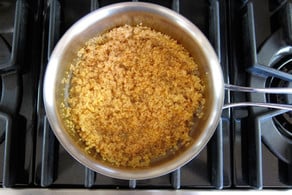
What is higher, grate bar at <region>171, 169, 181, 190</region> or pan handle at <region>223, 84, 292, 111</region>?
pan handle at <region>223, 84, 292, 111</region>

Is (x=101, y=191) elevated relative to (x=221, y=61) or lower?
lower

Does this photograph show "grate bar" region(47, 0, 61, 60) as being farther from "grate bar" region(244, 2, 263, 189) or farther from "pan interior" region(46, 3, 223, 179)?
"grate bar" region(244, 2, 263, 189)

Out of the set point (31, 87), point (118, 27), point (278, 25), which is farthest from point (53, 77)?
point (278, 25)

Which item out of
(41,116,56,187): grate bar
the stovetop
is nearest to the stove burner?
the stovetop

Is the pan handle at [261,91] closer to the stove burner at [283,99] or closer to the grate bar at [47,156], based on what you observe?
the stove burner at [283,99]

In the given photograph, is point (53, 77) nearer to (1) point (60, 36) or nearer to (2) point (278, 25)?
(1) point (60, 36)

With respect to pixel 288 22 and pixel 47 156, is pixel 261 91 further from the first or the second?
pixel 47 156

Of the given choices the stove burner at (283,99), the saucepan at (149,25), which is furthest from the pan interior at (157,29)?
the stove burner at (283,99)
